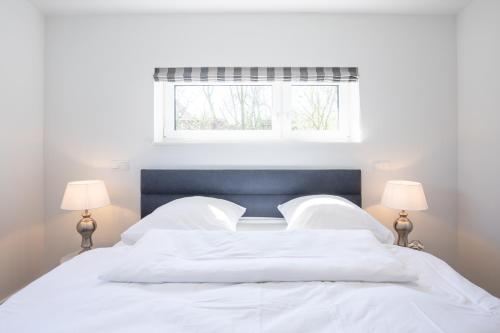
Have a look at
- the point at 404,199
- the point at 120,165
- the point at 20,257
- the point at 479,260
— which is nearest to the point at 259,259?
the point at 404,199

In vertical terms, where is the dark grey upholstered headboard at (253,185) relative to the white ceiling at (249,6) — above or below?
below

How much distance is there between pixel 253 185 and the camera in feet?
6.97

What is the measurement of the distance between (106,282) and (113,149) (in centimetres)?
142

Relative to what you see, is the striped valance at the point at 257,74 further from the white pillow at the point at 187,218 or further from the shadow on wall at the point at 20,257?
the shadow on wall at the point at 20,257

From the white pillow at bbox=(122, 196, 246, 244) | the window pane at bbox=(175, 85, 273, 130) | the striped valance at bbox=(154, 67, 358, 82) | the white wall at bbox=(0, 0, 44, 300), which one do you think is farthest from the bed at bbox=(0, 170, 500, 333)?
the striped valance at bbox=(154, 67, 358, 82)

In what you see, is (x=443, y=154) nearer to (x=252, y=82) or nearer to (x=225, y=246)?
(x=252, y=82)

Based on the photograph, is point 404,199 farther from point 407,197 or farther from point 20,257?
point 20,257

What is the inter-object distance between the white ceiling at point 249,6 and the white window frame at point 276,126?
568 mm

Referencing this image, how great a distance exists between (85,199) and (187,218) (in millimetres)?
817

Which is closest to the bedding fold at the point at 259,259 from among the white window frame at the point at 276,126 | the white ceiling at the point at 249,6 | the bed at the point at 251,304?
the bed at the point at 251,304

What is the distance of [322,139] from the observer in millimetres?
2301

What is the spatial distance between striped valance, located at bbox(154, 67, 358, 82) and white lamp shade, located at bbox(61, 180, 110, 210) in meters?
1.01

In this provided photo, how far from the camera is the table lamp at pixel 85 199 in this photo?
1.89m

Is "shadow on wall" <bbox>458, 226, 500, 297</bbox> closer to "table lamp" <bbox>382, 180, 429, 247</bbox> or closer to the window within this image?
"table lamp" <bbox>382, 180, 429, 247</bbox>
